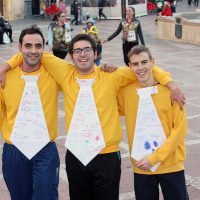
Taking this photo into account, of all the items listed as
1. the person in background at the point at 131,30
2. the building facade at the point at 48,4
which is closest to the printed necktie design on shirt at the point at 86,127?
the person in background at the point at 131,30

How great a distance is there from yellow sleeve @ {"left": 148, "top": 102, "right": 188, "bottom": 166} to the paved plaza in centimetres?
191

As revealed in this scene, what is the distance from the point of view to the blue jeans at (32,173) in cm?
433

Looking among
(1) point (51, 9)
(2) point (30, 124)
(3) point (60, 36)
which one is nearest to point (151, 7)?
(1) point (51, 9)

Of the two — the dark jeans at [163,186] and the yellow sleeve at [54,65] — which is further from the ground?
the yellow sleeve at [54,65]

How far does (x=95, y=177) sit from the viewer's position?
414cm

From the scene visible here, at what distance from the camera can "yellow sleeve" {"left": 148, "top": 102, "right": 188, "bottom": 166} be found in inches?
160

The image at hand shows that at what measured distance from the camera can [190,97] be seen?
11.0 meters

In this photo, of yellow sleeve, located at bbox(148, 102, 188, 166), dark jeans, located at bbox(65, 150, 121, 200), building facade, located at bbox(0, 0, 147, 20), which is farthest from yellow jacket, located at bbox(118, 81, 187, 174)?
building facade, located at bbox(0, 0, 147, 20)

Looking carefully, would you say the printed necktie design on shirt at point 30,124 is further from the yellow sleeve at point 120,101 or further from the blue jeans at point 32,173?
the yellow sleeve at point 120,101

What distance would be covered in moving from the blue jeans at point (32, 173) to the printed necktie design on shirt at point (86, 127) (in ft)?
1.01

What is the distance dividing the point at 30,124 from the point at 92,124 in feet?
1.90

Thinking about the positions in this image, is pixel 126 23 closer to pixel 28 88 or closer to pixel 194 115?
pixel 194 115

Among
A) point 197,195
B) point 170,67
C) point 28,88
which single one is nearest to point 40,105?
point 28,88

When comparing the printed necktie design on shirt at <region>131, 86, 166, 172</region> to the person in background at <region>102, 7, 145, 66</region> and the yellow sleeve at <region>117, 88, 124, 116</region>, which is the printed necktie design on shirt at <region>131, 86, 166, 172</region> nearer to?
the yellow sleeve at <region>117, 88, 124, 116</region>
